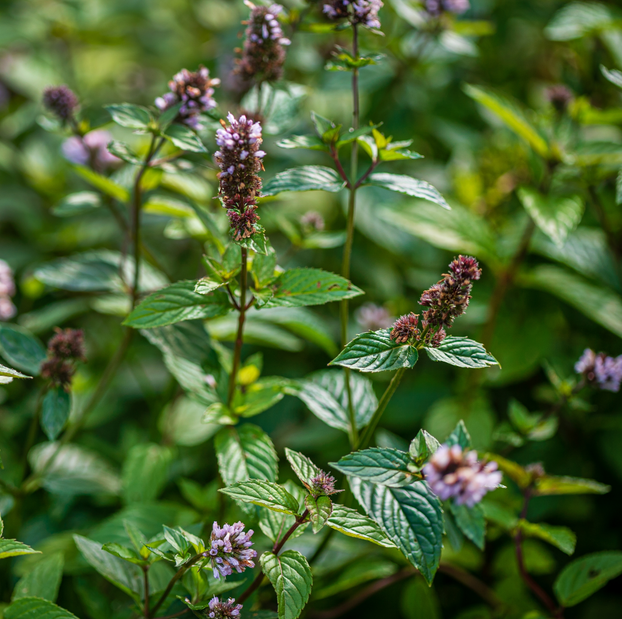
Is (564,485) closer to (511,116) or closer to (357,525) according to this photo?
(357,525)

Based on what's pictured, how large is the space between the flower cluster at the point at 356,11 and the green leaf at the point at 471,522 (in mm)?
891

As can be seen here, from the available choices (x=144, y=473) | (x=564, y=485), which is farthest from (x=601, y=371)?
(x=144, y=473)

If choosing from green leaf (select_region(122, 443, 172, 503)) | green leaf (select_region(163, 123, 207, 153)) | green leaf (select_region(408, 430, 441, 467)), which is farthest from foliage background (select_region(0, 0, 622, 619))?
green leaf (select_region(408, 430, 441, 467))

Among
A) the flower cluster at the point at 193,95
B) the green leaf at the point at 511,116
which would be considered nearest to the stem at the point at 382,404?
the flower cluster at the point at 193,95

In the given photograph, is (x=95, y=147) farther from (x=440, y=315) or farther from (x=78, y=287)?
(x=440, y=315)

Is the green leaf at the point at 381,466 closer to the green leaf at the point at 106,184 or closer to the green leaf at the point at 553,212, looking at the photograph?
the green leaf at the point at 553,212

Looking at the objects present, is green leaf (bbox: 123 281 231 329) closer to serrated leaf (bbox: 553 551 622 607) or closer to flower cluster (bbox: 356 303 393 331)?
flower cluster (bbox: 356 303 393 331)

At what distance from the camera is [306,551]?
4.07ft

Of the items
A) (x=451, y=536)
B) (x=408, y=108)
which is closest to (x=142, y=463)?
(x=451, y=536)

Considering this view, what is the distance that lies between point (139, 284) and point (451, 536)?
945 mm

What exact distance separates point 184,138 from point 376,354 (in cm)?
56

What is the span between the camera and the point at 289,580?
2.68ft

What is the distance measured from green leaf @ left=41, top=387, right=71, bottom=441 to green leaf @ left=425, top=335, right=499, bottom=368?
2.38 feet

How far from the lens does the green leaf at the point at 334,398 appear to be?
112cm
